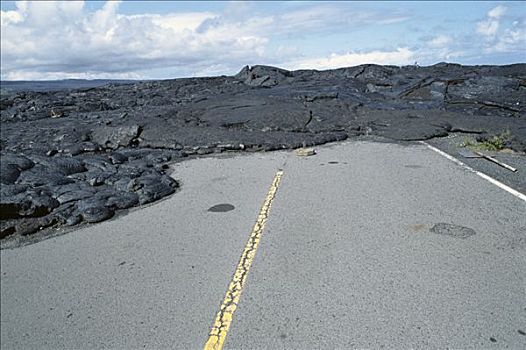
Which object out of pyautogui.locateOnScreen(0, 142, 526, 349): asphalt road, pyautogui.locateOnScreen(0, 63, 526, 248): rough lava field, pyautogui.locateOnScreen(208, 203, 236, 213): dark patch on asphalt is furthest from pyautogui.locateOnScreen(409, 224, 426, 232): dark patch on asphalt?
pyautogui.locateOnScreen(0, 63, 526, 248): rough lava field

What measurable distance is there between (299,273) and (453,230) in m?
2.47

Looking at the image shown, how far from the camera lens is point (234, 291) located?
14.7 feet

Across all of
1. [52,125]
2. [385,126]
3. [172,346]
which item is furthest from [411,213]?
[52,125]

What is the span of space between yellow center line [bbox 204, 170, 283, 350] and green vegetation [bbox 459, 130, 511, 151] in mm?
7500

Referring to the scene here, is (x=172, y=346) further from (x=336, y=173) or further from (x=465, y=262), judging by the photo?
(x=336, y=173)

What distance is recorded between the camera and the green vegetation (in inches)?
439

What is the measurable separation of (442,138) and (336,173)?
5531 millimetres

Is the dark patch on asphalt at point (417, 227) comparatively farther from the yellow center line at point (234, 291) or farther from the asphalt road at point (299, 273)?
the yellow center line at point (234, 291)

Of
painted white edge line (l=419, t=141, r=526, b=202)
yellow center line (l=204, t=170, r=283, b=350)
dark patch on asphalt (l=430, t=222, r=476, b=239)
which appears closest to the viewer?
yellow center line (l=204, t=170, r=283, b=350)

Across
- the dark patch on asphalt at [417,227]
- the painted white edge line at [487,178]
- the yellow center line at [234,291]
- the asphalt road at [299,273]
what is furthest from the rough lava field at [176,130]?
the dark patch on asphalt at [417,227]

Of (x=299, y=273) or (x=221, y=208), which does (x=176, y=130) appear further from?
(x=299, y=273)

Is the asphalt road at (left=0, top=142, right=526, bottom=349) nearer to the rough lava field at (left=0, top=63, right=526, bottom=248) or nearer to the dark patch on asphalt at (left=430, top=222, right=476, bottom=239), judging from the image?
the dark patch on asphalt at (left=430, top=222, right=476, bottom=239)

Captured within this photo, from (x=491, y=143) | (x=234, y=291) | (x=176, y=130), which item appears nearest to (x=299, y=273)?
(x=234, y=291)

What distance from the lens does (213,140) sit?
1315 centimetres
